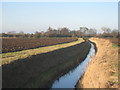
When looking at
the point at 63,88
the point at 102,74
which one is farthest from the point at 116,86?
the point at 63,88

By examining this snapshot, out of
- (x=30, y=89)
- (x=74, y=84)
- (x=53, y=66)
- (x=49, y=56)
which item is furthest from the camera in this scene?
(x=49, y=56)

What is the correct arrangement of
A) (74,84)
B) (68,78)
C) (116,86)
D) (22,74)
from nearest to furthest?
(116,86), (22,74), (74,84), (68,78)

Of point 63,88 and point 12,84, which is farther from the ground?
point 12,84

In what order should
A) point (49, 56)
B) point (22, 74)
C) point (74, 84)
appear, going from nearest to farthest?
point (22, 74) < point (74, 84) < point (49, 56)

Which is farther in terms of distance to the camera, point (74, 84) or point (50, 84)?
point (74, 84)

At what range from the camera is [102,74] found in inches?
571

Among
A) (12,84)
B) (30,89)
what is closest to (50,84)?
(30,89)

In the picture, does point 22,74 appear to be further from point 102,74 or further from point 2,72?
point 102,74

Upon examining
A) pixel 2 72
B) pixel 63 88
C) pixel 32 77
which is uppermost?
pixel 2 72

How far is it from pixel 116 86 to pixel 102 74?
271 cm

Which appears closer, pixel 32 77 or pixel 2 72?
pixel 2 72

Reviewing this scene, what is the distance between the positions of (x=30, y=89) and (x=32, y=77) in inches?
72.5

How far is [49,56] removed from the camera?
847 inches

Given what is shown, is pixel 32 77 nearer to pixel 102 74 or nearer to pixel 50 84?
pixel 50 84
